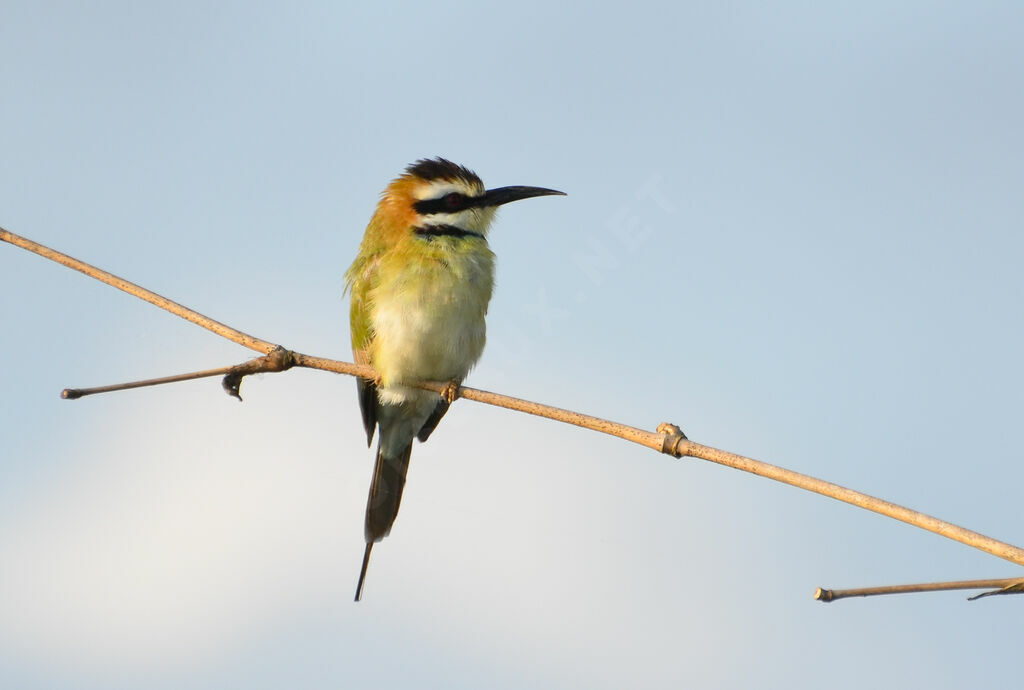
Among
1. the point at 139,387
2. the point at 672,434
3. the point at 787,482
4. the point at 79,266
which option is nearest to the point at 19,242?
the point at 79,266

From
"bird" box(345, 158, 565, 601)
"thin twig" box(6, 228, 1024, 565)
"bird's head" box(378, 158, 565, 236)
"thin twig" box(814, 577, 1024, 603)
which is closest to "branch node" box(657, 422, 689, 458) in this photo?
"thin twig" box(6, 228, 1024, 565)

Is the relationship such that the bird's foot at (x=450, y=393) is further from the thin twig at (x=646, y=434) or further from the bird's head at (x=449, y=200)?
the thin twig at (x=646, y=434)

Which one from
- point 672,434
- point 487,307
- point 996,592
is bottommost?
point 996,592

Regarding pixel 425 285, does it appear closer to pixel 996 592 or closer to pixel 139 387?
pixel 139 387

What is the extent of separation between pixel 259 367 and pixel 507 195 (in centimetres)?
225

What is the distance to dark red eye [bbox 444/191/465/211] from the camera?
5.10 metres

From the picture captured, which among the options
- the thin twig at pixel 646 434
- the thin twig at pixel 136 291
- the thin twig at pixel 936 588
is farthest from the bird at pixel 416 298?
the thin twig at pixel 936 588

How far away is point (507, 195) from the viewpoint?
5129 mm

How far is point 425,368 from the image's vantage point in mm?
4855

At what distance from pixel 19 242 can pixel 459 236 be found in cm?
229

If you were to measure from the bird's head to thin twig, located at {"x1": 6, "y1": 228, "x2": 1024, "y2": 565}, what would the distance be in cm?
155

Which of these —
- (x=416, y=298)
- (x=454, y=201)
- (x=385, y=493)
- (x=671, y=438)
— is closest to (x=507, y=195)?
(x=454, y=201)

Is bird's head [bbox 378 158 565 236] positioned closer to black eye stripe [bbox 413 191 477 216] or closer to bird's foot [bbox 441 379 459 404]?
black eye stripe [bbox 413 191 477 216]

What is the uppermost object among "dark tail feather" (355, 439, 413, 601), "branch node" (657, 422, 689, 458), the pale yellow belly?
the pale yellow belly
